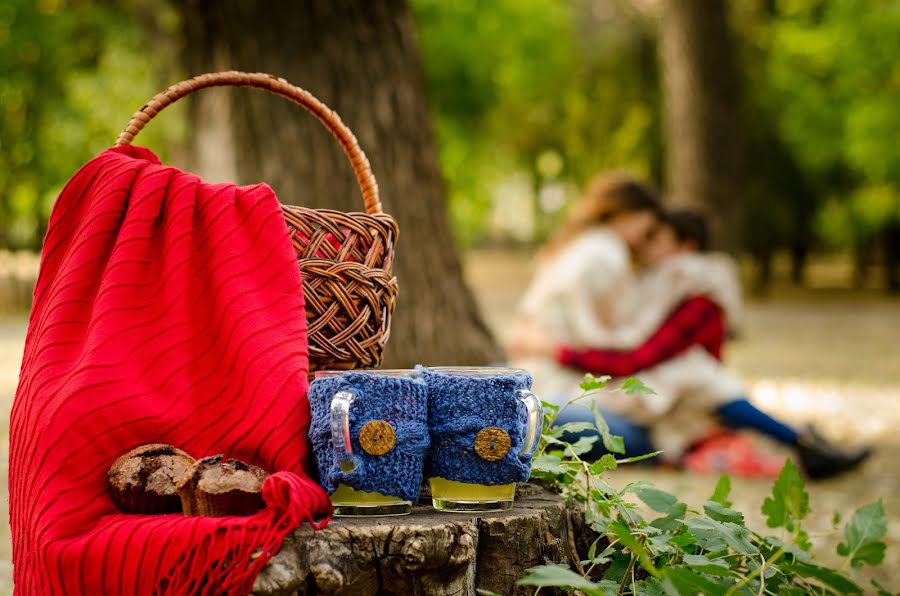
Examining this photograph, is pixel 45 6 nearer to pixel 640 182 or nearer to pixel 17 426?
pixel 640 182

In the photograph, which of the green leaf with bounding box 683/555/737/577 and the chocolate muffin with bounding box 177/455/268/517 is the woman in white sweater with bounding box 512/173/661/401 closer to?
the green leaf with bounding box 683/555/737/577

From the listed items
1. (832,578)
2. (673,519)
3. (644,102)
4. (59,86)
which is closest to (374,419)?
(673,519)

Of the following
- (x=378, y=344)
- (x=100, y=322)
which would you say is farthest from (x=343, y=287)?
(x=100, y=322)

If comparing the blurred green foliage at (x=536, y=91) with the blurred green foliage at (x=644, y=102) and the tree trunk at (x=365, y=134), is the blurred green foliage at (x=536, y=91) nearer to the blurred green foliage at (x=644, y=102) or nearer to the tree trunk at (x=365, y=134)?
the blurred green foliage at (x=644, y=102)

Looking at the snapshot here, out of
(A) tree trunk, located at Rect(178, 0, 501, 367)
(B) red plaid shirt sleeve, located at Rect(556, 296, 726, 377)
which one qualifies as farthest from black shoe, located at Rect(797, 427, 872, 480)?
(A) tree trunk, located at Rect(178, 0, 501, 367)

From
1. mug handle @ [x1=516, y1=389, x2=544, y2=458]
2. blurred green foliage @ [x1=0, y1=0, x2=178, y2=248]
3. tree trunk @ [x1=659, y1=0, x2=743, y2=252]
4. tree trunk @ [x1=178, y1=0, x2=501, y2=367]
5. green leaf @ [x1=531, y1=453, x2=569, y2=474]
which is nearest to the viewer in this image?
mug handle @ [x1=516, y1=389, x2=544, y2=458]

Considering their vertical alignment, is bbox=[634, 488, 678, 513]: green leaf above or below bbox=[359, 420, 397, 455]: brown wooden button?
below

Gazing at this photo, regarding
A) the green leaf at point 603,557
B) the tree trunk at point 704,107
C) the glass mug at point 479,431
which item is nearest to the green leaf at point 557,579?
the glass mug at point 479,431

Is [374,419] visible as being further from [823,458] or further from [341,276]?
[823,458]

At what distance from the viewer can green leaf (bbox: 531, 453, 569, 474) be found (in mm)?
1803

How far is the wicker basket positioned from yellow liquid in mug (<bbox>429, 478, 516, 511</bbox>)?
36cm

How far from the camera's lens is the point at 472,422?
1544 millimetres

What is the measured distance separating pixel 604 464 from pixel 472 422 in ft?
1.17

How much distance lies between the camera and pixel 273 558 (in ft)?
4.64
